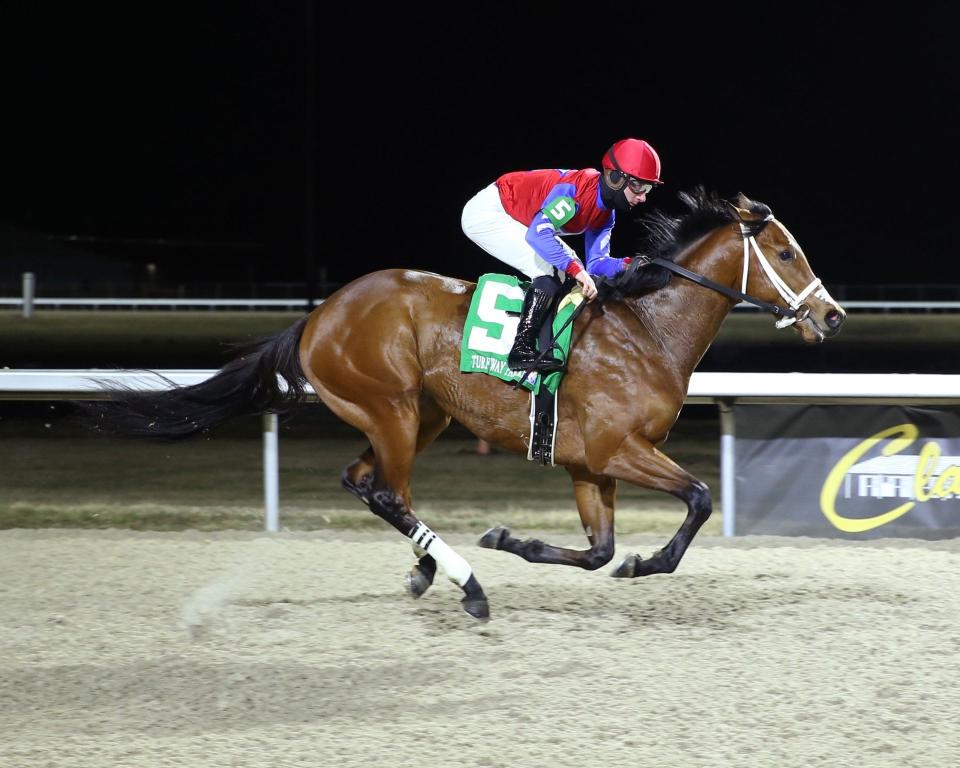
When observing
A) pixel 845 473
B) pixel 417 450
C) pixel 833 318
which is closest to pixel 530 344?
pixel 417 450

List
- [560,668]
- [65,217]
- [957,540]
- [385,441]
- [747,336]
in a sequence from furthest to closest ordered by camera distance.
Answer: [65,217] → [747,336] → [957,540] → [385,441] → [560,668]

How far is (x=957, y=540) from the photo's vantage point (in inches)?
222

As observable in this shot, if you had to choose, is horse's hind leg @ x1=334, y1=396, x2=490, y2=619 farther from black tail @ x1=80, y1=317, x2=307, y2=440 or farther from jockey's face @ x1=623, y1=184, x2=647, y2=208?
jockey's face @ x1=623, y1=184, x2=647, y2=208

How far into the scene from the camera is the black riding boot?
13.8ft

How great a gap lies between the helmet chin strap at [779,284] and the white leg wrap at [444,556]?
146 centimetres

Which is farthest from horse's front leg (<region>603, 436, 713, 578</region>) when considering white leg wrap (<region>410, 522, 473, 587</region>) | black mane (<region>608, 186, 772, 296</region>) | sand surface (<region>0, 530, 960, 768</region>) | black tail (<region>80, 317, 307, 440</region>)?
black tail (<region>80, 317, 307, 440</region>)

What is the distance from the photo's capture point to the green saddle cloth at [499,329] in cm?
428

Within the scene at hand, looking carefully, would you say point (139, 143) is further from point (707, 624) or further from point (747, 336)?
point (707, 624)

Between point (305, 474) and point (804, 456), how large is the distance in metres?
3.61

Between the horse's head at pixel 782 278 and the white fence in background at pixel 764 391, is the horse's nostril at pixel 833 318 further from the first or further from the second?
the white fence in background at pixel 764 391

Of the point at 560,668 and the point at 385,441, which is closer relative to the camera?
the point at 560,668

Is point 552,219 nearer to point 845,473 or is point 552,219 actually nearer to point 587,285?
point 587,285

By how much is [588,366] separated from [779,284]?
2.54 feet

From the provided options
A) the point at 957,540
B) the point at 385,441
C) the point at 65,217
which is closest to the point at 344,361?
the point at 385,441
